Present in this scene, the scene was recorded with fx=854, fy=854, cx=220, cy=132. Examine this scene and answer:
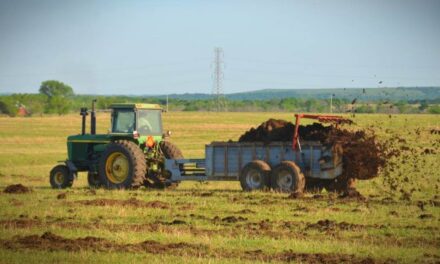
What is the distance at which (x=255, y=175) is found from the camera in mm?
22906

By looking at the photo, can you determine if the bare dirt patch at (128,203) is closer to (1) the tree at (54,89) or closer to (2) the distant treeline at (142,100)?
(2) the distant treeline at (142,100)

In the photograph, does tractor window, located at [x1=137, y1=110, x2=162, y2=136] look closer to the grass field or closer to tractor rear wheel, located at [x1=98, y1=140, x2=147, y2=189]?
tractor rear wheel, located at [x1=98, y1=140, x2=147, y2=189]

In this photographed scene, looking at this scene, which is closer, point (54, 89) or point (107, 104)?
point (107, 104)

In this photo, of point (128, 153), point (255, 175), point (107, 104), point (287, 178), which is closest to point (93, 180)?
point (128, 153)

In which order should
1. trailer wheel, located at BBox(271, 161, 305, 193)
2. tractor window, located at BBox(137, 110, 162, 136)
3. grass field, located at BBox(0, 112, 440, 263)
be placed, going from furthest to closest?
tractor window, located at BBox(137, 110, 162, 136) < trailer wheel, located at BBox(271, 161, 305, 193) < grass field, located at BBox(0, 112, 440, 263)

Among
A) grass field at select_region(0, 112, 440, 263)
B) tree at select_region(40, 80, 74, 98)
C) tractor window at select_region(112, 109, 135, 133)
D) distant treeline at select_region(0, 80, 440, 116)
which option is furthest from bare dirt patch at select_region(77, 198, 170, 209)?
tree at select_region(40, 80, 74, 98)

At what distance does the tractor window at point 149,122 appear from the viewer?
24859mm

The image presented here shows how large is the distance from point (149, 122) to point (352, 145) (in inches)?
247

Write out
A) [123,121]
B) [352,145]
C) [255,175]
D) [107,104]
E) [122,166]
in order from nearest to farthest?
[352,145] → [255,175] → [122,166] → [123,121] → [107,104]

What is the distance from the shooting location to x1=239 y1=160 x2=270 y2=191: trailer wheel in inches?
891

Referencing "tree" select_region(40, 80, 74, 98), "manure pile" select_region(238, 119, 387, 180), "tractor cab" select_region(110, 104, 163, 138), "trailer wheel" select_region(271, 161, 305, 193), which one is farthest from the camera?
"tree" select_region(40, 80, 74, 98)

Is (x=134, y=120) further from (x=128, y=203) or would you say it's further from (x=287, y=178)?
(x=128, y=203)

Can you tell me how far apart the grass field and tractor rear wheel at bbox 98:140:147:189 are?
528 mm

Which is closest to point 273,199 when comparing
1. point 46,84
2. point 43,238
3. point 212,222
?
point 212,222
